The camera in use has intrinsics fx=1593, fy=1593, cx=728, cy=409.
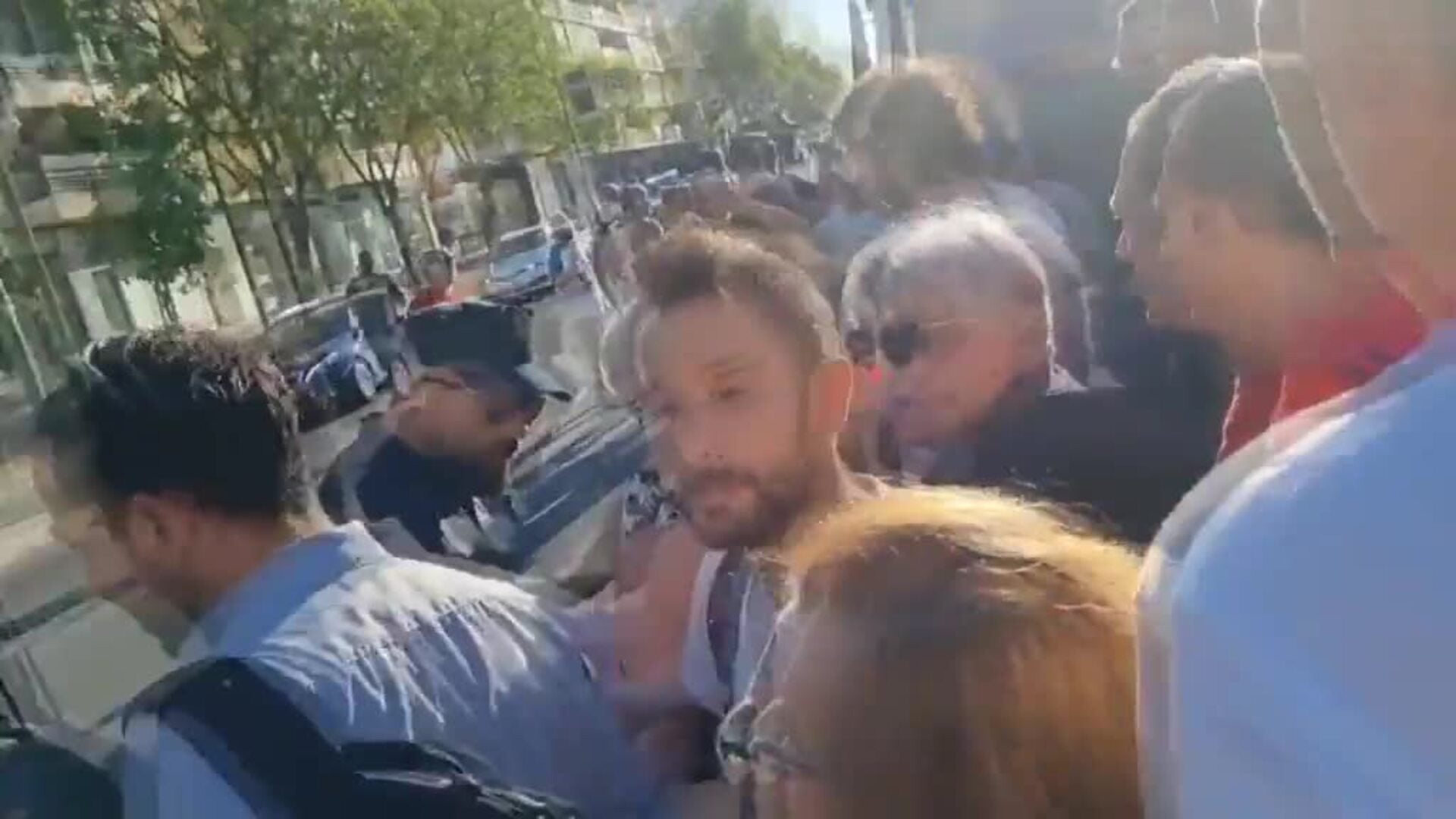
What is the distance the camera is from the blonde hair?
33.6 inches

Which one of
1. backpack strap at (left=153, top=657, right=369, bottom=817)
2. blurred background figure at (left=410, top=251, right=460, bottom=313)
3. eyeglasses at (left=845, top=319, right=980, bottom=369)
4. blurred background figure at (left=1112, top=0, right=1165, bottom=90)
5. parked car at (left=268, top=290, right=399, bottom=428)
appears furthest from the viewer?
blurred background figure at (left=1112, top=0, right=1165, bottom=90)

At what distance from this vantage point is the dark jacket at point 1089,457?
1639mm

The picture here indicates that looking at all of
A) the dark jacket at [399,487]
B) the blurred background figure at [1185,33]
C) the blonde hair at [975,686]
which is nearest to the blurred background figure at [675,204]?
the dark jacket at [399,487]

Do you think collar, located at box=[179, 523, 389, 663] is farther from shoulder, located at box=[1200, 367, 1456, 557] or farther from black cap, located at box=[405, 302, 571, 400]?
shoulder, located at box=[1200, 367, 1456, 557]

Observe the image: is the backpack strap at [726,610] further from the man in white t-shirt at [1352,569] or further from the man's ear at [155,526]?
the man in white t-shirt at [1352,569]

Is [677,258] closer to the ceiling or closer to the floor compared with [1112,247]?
closer to the ceiling

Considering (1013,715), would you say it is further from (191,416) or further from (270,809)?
(191,416)

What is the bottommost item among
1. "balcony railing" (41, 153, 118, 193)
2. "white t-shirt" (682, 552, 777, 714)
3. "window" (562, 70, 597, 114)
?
"white t-shirt" (682, 552, 777, 714)

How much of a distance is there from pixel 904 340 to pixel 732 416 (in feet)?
1.31

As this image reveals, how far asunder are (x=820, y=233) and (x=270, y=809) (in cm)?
163

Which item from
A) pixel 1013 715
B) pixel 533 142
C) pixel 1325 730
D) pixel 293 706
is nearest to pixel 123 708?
pixel 293 706

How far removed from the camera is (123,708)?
125cm

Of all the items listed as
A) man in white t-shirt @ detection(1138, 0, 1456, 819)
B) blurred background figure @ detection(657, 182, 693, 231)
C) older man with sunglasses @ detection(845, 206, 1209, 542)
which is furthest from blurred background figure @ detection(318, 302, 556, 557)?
man in white t-shirt @ detection(1138, 0, 1456, 819)

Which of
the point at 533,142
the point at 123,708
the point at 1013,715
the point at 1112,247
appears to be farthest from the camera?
the point at 1112,247
